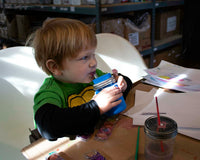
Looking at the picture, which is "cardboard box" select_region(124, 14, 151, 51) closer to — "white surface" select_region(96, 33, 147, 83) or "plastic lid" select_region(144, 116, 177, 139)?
"white surface" select_region(96, 33, 147, 83)

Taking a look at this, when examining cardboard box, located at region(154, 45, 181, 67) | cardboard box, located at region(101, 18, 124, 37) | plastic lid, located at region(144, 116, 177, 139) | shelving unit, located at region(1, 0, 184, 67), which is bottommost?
cardboard box, located at region(154, 45, 181, 67)

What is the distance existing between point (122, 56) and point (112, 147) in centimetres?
81

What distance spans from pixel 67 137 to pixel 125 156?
17 centimetres

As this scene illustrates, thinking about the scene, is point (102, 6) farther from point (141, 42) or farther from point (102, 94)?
point (102, 94)

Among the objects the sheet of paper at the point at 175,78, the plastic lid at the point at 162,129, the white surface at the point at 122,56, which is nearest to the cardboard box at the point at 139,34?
the white surface at the point at 122,56

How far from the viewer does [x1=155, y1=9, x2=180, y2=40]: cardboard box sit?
8.25 ft

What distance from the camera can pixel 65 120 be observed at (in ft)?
1.75

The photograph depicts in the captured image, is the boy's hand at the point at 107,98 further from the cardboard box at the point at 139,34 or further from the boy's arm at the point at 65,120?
the cardboard box at the point at 139,34

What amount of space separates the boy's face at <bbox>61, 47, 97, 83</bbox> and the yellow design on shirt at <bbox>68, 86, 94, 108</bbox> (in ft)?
0.21

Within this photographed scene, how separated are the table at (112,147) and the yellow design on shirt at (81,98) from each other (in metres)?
0.17

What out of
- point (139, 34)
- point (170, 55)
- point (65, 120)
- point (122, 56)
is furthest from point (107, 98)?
point (170, 55)

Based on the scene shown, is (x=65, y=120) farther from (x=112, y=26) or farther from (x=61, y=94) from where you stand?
(x=112, y=26)

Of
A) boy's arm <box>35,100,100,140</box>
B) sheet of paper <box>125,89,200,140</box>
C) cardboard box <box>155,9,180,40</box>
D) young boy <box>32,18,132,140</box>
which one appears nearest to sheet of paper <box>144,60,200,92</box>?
sheet of paper <box>125,89,200,140</box>

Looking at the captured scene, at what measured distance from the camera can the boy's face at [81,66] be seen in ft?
2.13
